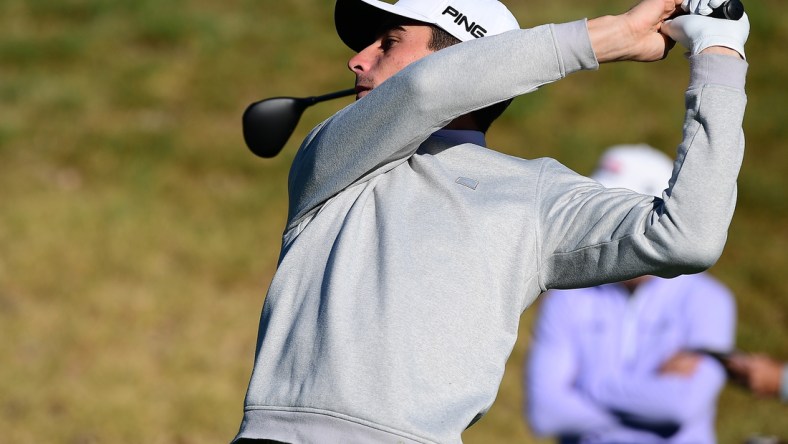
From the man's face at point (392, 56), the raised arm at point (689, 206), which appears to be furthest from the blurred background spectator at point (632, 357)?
the raised arm at point (689, 206)

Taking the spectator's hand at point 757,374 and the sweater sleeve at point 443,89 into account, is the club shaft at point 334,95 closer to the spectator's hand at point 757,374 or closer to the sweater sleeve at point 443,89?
the sweater sleeve at point 443,89

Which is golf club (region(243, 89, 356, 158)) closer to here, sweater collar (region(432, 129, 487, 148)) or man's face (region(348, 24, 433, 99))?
man's face (region(348, 24, 433, 99))

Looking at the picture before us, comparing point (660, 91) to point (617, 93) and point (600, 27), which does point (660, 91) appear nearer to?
point (617, 93)

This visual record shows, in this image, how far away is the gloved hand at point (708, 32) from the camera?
2.24 meters

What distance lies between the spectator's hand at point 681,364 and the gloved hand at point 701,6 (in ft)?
6.92

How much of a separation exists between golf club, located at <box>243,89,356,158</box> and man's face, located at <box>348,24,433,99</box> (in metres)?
0.47

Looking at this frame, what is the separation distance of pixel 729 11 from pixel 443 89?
0.57 m

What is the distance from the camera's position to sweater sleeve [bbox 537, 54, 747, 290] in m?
2.15

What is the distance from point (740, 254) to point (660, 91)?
1.74m

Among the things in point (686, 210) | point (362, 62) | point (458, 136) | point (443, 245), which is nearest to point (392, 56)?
point (362, 62)

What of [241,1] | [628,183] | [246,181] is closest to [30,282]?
[246,181]

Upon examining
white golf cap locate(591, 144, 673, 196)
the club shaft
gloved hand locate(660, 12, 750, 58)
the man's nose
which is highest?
gloved hand locate(660, 12, 750, 58)

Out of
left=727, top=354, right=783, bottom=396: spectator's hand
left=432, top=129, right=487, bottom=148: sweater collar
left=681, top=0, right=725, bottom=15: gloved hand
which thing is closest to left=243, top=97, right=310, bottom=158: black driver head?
left=432, top=129, right=487, bottom=148: sweater collar

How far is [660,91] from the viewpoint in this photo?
907cm
